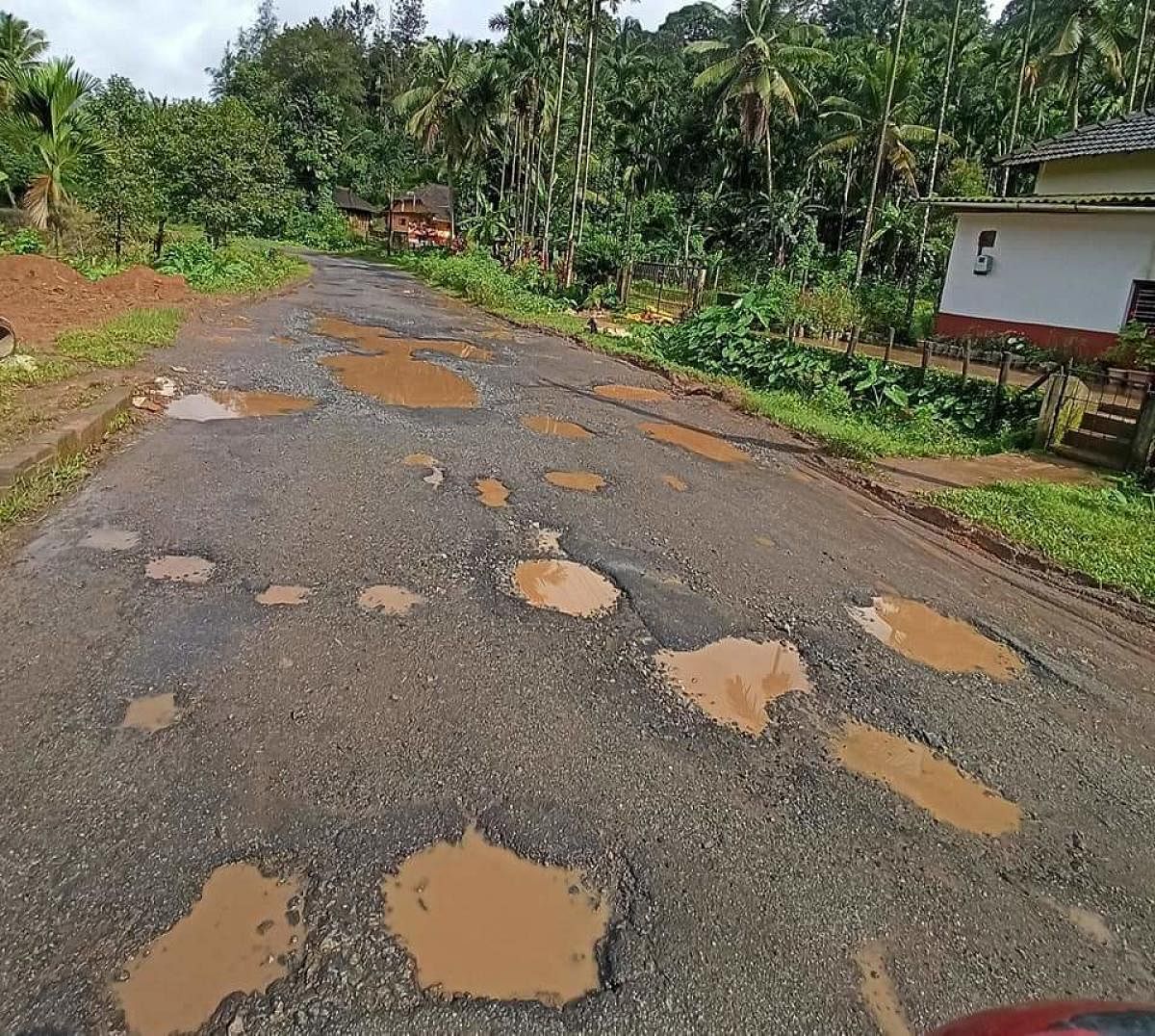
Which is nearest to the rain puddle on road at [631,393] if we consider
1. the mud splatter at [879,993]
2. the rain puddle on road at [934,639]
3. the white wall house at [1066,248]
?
the rain puddle on road at [934,639]

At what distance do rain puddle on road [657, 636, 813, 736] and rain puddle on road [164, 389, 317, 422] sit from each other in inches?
215

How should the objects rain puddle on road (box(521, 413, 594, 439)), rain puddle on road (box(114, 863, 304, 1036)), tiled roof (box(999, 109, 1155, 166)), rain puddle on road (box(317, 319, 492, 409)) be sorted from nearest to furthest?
rain puddle on road (box(114, 863, 304, 1036)), rain puddle on road (box(521, 413, 594, 439)), rain puddle on road (box(317, 319, 492, 409)), tiled roof (box(999, 109, 1155, 166))

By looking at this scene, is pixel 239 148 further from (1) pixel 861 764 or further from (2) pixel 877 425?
(1) pixel 861 764

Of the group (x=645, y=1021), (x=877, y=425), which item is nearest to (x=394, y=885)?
(x=645, y=1021)

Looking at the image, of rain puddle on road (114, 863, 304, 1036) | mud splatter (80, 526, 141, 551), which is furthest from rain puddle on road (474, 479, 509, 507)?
rain puddle on road (114, 863, 304, 1036)

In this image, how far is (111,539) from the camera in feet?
15.0

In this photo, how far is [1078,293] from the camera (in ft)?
49.1

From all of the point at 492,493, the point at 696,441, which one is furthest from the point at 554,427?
the point at 492,493

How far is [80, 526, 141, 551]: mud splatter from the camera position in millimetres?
4484

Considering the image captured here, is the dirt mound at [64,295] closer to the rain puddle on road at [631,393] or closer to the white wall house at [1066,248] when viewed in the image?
the rain puddle on road at [631,393]

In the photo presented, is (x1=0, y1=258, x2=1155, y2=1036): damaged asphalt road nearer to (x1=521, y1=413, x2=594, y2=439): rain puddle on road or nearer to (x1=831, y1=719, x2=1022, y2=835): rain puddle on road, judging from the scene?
(x1=831, y1=719, x2=1022, y2=835): rain puddle on road

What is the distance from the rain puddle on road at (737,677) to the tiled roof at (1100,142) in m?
16.5

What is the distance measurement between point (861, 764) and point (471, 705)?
160cm

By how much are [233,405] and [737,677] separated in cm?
627
